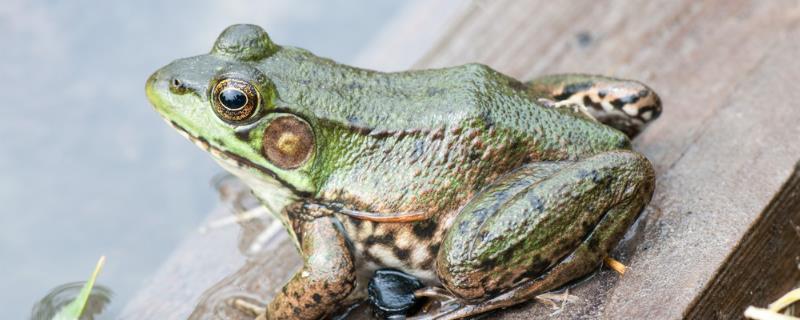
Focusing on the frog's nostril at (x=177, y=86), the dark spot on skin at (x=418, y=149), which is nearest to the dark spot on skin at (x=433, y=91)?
the dark spot on skin at (x=418, y=149)

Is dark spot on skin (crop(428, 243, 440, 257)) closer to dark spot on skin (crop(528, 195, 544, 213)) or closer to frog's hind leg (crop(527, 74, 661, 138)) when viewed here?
dark spot on skin (crop(528, 195, 544, 213))

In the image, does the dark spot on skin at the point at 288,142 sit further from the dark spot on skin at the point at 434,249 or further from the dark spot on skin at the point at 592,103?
the dark spot on skin at the point at 592,103

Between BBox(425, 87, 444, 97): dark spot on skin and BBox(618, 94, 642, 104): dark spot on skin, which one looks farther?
BBox(618, 94, 642, 104): dark spot on skin

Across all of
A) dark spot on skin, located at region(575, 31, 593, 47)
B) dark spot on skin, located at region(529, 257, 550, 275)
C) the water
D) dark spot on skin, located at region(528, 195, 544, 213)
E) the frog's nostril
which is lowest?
dark spot on skin, located at region(529, 257, 550, 275)

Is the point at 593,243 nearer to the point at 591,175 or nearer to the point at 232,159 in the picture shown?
the point at 591,175

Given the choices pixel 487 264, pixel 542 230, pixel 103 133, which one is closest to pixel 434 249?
pixel 487 264

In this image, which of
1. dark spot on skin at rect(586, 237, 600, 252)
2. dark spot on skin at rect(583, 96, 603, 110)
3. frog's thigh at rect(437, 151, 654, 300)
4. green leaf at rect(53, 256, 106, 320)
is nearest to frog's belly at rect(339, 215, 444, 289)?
frog's thigh at rect(437, 151, 654, 300)

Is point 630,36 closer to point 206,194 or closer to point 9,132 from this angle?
point 206,194
